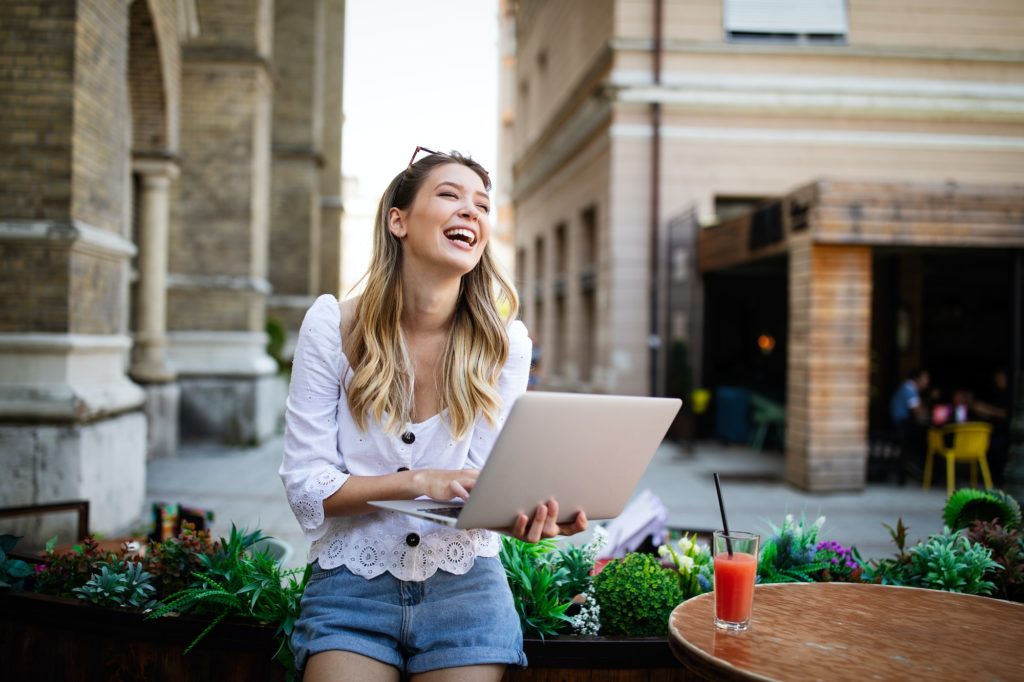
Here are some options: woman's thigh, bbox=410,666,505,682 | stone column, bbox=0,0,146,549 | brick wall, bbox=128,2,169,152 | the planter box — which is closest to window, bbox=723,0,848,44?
brick wall, bbox=128,2,169,152

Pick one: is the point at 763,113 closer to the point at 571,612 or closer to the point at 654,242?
the point at 654,242

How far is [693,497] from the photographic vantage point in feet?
31.3

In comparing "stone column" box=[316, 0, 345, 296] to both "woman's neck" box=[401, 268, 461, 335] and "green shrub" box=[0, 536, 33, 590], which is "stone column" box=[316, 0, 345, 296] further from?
"woman's neck" box=[401, 268, 461, 335]

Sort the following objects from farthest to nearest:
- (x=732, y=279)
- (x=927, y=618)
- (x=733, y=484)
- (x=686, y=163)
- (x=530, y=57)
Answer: (x=530, y=57), (x=732, y=279), (x=686, y=163), (x=733, y=484), (x=927, y=618)

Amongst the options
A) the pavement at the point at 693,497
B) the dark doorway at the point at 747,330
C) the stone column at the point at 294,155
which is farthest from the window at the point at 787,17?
the stone column at the point at 294,155

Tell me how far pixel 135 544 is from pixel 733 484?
27.0ft

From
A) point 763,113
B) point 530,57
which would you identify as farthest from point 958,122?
point 530,57

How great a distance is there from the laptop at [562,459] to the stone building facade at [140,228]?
5198mm

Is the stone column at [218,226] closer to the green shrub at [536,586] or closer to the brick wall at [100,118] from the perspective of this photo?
the brick wall at [100,118]

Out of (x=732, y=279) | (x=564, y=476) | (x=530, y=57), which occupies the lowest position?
(x=564, y=476)

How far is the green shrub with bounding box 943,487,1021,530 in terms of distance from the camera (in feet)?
10.6

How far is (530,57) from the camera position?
24453 millimetres

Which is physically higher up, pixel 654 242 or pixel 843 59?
pixel 843 59

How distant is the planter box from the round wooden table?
0.36 meters
